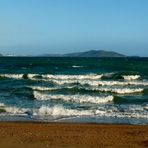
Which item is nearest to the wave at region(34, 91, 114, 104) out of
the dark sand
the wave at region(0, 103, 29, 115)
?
the wave at region(0, 103, 29, 115)

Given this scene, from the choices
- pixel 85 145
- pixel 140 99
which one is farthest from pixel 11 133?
pixel 140 99

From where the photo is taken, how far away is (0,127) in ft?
50.4

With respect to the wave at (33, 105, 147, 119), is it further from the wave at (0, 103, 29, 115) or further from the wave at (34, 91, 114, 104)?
the wave at (34, 91, 114, 104)

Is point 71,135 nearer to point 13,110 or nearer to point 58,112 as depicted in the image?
point 58,112

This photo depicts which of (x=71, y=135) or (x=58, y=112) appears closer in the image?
(x=71, y=135)

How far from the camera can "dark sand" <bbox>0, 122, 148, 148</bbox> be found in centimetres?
1202

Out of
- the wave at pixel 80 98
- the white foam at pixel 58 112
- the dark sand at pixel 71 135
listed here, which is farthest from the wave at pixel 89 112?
the wave at pixel 80 98

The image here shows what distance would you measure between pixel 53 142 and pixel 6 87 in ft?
70.6

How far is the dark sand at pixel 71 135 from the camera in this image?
1202 centimetres

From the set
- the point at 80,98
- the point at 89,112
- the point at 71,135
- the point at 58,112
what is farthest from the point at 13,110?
the point at 71,135

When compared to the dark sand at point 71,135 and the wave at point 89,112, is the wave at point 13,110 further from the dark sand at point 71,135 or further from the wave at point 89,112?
the dark sand at point 71,135

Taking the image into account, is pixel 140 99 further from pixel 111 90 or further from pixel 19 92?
pixel 19 92

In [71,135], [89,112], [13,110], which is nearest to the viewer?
[71,135]

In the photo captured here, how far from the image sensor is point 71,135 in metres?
13.7
